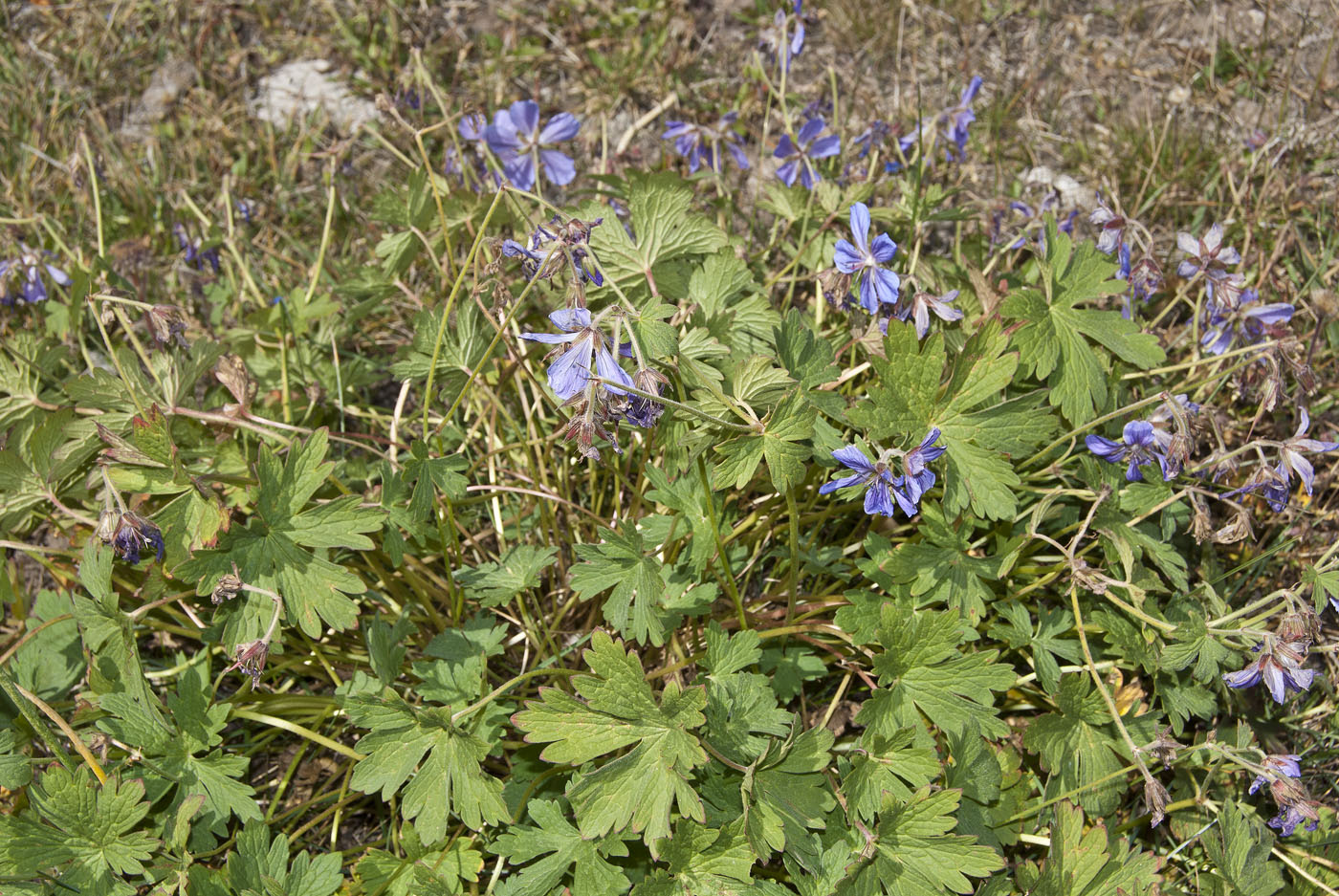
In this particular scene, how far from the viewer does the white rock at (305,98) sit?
15.0 ft

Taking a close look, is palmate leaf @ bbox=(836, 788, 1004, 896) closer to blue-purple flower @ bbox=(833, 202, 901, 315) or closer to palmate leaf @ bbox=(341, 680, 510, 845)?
palmate leaf @ bbox=(341, 680, 510, 845)

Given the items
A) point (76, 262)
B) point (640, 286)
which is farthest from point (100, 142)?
point (640, 286)

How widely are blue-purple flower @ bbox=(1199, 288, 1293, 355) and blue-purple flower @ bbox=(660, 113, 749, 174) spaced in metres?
1.55

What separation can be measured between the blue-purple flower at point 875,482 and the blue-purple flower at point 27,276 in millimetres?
2770

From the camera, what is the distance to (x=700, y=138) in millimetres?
3439

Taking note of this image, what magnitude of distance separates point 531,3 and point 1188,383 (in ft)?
11.4

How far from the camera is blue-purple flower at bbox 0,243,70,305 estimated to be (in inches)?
127

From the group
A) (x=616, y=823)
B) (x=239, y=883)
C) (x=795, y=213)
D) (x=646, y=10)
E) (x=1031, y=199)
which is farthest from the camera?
(x=646, y=10)

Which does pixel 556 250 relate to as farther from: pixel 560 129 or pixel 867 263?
pixel 560 129

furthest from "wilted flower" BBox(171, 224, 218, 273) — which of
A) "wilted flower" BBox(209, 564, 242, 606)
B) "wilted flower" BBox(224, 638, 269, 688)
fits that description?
"wilted flower" BBox(224, 638, 269, 688)

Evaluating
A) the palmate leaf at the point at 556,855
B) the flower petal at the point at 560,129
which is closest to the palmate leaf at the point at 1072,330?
the flower petal at the point at 560,129

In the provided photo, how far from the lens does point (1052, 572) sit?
2621 mm

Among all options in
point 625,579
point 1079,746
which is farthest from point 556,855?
point 1079,746

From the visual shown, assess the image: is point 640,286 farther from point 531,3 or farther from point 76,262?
point 531,3
